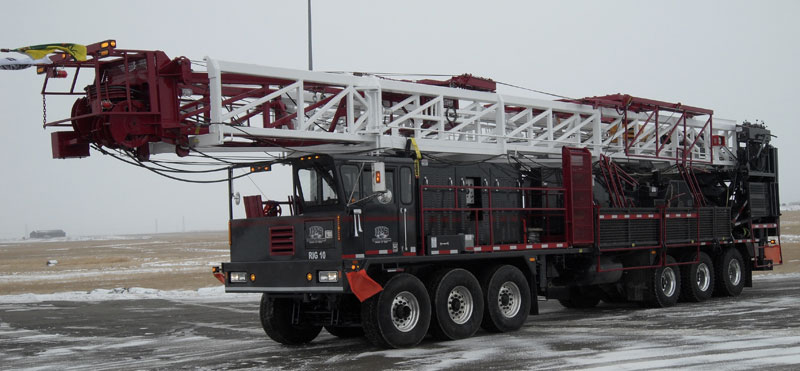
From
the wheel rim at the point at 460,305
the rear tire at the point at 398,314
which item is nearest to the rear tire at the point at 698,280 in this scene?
the wheel rim at the point at 460,305

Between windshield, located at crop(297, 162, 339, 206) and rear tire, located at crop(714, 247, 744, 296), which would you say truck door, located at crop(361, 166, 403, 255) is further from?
rear tire, located at crop(714, 247, 744, 296)

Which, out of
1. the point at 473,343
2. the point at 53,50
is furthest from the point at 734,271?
the point at 53,50

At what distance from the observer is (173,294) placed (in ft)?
84.4

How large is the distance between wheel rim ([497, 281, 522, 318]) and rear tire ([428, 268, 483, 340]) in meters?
0.77

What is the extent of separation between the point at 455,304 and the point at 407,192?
209 centimetres

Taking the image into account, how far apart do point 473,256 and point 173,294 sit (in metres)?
14.3

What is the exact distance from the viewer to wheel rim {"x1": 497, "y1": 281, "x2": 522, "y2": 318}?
15.0 meters

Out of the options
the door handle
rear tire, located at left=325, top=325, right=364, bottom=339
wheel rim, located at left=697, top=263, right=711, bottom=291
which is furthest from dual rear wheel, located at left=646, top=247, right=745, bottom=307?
the door handle

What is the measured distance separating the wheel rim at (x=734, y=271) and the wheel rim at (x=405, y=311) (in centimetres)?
1112

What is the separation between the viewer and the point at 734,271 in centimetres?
2120

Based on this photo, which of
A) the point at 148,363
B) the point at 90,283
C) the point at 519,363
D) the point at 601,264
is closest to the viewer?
the point at 519,363

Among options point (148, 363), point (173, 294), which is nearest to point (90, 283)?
point (173, 294)

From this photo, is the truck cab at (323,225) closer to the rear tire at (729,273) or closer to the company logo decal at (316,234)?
the company logo decal at (316,234)

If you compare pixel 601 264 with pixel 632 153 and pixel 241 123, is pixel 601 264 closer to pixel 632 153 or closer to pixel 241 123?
pixel 632 153
